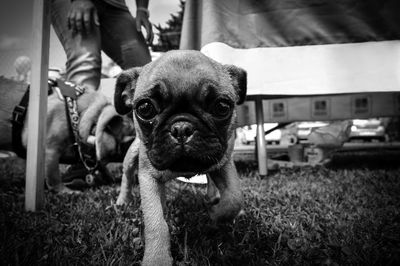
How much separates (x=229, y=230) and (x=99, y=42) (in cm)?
299

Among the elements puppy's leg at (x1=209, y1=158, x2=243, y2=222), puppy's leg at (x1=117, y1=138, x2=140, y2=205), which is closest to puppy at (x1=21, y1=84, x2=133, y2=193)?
puppy's leg at (x1=117, y1=138, x2=140, y2=205)

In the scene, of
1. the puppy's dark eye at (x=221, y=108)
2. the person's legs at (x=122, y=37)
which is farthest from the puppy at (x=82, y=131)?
the puppy's dark eye at (x=221, y=108)

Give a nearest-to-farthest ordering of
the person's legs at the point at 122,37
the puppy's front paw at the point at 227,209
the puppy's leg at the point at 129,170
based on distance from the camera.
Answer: the puppy's front paw at the point at 227,209 → the puppy's leg at the point at 129,170 → the person's legs at the point at 122,37

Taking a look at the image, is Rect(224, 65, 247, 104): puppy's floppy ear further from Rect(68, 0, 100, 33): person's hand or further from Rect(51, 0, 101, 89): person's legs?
Rect(68, 0, 100, 33): person's hand

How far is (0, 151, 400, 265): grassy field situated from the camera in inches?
53.2

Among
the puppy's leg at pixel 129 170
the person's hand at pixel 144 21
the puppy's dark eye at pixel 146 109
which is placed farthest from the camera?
the person's hand at pixel 144 21

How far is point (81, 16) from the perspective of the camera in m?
3.38

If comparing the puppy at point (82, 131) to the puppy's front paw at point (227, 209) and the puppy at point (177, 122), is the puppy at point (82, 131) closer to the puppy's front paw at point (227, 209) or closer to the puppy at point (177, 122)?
the puppy at point (177, 122)

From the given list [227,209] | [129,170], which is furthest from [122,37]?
[227,209]

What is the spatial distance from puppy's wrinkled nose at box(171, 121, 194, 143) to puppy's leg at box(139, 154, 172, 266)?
16.8 inches

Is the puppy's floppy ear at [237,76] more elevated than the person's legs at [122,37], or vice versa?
the person's legs at [122,37]

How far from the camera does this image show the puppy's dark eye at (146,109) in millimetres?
1427

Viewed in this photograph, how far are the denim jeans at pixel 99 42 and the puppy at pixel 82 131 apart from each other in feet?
1.52

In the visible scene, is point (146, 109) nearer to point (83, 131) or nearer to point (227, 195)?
point (227, 195)
